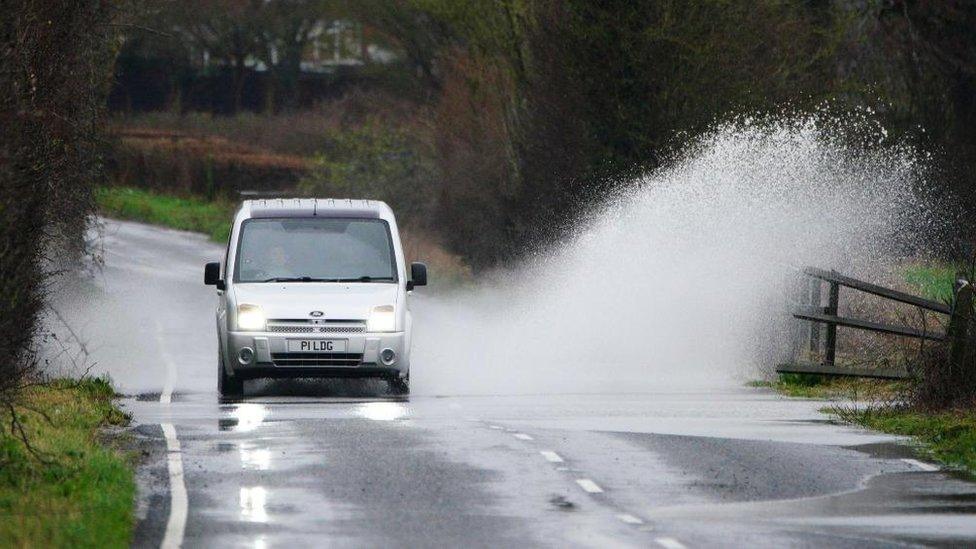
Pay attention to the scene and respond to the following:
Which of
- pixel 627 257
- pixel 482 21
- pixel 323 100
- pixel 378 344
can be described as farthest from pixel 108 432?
pixel 323 100

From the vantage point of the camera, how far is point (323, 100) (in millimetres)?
87062

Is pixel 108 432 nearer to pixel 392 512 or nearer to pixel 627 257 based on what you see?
pixel 392 512

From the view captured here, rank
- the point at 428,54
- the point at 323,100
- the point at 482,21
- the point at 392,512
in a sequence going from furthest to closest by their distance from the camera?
the point at 323,100 → the point at 428,54 → the point at 482,21 → the point at 392,512

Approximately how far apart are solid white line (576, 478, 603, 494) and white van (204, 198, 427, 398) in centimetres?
745

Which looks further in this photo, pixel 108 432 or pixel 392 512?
pixel 108 432

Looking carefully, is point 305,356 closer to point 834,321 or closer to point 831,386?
point 834,321

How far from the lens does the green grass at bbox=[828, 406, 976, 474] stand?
54.1 ft

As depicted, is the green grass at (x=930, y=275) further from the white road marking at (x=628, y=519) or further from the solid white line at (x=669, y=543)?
the solid white line at (x=669, y=543)

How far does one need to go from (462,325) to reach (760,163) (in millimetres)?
5426

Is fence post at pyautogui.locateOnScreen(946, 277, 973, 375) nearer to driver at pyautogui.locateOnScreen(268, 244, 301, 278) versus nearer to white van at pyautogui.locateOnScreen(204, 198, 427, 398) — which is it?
white van at pyautogui.locateOnScreen(204, 198, 427, 398)

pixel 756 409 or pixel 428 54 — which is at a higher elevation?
pixel 428 54

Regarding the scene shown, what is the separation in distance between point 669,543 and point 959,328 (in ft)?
24.3

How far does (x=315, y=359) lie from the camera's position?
22.1 meters

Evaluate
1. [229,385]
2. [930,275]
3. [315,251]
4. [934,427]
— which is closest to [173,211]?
[930,275]
